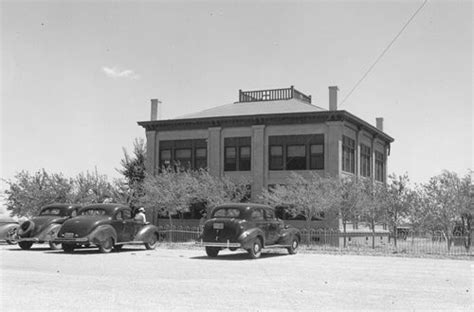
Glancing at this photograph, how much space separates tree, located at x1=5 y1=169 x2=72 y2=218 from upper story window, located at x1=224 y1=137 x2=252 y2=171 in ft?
32.7

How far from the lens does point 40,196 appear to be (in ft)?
124

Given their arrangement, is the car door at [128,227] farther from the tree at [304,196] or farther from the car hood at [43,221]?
the tree at [304,196]

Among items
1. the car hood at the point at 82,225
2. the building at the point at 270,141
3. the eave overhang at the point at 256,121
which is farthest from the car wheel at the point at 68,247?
the eave overhang at the point at 256,121

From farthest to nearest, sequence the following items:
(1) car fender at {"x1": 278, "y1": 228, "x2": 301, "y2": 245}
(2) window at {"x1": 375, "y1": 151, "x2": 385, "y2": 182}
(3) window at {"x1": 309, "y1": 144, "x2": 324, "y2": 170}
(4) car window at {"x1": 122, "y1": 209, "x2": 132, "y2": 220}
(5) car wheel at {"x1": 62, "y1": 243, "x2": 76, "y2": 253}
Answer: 1. (2) window at {"x1": 375, "y1": 151, "x2": 385, "y2": 182}
2. (3) window at {"x1": 309, "y1": 144, "x2": 324, "y2": 170}
3. (4) car window at {"x1": 122, "y1": 209, "x2": 132, "y2": 220}
4. (1) car fender at {"x1": 278, "y1": 228, "x2": 301, "y2": 245}
5. (5) car wheel at {"x1": 62, "y1": 243, "x2": 76, "y2": 253}

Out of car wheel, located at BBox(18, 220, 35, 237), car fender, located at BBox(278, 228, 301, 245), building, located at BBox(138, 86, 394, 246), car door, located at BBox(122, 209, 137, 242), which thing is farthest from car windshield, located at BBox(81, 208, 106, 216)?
building, located at BBox(138, 86, 394, 246)

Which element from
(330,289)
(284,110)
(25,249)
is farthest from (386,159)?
(330,289)

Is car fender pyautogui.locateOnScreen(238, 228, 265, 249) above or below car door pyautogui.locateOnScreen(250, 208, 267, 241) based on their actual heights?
below

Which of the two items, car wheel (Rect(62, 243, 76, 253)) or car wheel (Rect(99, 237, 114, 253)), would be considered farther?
car wheel (Rect(62, 243, 76, 253))

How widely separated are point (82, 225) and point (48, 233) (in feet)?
9.28

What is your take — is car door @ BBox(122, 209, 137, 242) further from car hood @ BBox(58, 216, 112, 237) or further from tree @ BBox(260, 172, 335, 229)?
tree @ BBox(260, 172, 335, 229)

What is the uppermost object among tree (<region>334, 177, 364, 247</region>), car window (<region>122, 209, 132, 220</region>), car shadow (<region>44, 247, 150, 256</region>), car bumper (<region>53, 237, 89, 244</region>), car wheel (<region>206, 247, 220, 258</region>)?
tree (<region>334, 177, 364, 247</region>)

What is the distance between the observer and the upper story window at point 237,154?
121 ft

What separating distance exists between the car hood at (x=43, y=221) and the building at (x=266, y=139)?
14.5 metres

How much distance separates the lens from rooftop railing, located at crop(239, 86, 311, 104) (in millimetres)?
40312
